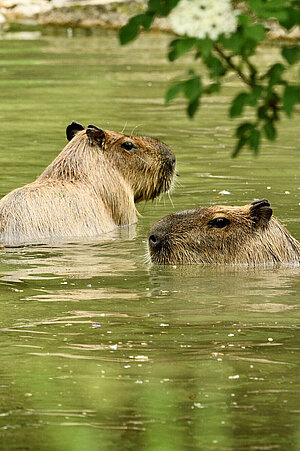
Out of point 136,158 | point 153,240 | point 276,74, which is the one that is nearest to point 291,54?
point 276,74

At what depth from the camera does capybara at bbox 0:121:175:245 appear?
995 centimetres

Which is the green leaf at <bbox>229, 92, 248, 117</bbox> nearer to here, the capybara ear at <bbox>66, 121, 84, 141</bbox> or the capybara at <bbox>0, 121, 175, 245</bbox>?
the capybara at <bbox>0, 121, 175, 245</bbox>

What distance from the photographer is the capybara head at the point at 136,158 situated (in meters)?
11.0

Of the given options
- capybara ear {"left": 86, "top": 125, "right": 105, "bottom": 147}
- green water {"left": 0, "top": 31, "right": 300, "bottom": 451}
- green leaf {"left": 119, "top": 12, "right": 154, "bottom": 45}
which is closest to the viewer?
green leaf {"left": 119, "top": 12, "right": 154, "bottom": 45}

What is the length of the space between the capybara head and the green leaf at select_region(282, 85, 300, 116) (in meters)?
6.77

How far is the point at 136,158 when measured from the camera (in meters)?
11.1

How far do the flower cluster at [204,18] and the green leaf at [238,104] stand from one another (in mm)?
322

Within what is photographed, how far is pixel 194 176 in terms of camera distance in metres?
13.5

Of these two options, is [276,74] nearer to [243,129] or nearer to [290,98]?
[290,98]

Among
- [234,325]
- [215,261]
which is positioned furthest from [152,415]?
[215,261]

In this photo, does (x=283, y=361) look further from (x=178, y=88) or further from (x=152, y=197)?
(x=152, y=197)

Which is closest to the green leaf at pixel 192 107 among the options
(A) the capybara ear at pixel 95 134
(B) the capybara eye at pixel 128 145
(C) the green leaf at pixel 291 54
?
(C) the green leaf at pixel 291 54

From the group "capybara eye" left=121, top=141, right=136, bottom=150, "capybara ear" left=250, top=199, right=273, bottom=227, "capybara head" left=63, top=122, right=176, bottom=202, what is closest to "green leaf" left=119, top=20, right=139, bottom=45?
"capybara ear" left=250, top=199, right=273, bottom=227

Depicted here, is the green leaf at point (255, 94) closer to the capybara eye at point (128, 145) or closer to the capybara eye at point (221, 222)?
the capybara eye at point (221, 222)
